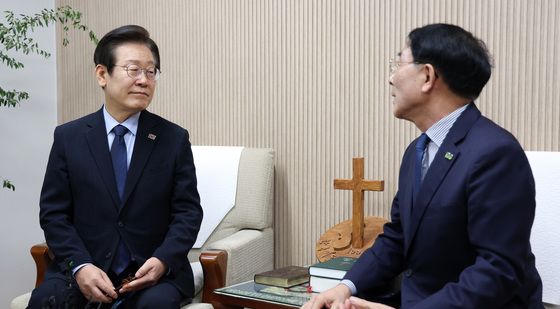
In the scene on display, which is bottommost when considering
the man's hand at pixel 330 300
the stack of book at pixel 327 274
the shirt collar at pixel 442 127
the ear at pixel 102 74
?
the stack of book at pixel 327 274

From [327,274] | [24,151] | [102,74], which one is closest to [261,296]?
[327,274]

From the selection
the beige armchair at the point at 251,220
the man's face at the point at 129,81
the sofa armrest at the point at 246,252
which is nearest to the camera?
the man's face at the point at 129,81

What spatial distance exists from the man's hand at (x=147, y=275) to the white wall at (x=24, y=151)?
6.54 feet

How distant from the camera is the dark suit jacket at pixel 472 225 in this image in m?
1.53

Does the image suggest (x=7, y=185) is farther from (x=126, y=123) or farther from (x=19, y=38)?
(x=126, y=123)

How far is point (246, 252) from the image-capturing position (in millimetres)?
2713

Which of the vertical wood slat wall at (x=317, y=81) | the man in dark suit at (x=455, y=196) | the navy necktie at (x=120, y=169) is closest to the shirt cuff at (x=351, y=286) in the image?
the man in dark suit at (x=455, y=196)

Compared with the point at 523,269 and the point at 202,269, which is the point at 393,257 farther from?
the point at 202,269

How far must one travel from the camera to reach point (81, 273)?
7.19ft

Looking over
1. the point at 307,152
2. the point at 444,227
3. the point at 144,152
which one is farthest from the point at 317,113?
the point at 444,227

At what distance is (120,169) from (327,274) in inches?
34.6

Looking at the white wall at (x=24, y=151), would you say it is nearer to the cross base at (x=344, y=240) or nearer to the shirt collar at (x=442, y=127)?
the cross base at (x=344, y=240)

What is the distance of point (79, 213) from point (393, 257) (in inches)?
47.2

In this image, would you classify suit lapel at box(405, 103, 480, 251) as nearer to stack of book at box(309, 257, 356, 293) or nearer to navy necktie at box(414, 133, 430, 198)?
navy necktie at box(414, 133, 430, 198)
